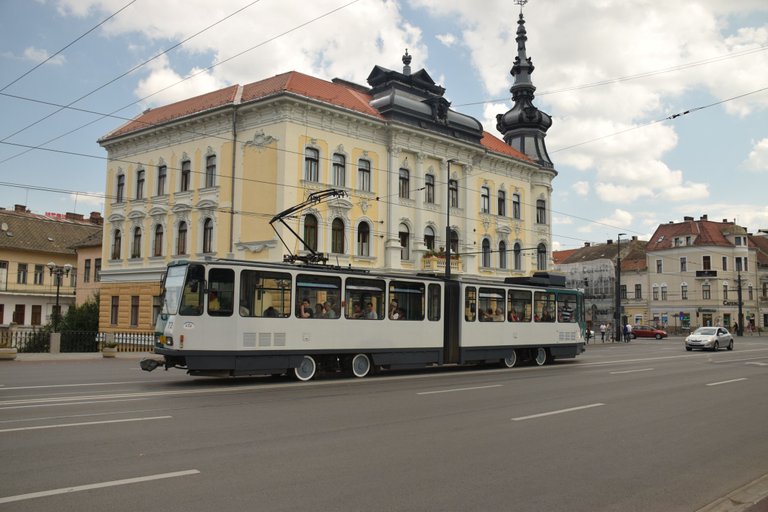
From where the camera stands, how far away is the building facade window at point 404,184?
39938mm

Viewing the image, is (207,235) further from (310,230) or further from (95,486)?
(95,486)

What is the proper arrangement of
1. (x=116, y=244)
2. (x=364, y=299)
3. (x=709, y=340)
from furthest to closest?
(x=116, y=244), (x=709, y=340), (x=364, y=299)

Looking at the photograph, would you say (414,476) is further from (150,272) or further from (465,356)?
(150,272)

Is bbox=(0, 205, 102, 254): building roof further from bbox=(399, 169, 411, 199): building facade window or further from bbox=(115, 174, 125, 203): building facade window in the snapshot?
bbox=(399, 169, 411, 199): building facade window

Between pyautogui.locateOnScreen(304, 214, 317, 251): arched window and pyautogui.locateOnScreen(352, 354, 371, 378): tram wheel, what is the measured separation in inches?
638

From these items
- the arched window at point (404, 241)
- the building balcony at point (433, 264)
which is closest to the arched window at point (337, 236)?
the arched window at point (404, 241)

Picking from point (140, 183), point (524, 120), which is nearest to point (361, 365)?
point (140, 183)

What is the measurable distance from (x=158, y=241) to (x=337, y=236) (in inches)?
448

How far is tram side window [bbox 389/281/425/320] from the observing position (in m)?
20.0

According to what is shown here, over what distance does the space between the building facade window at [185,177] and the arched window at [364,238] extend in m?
10.0

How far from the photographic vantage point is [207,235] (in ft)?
122

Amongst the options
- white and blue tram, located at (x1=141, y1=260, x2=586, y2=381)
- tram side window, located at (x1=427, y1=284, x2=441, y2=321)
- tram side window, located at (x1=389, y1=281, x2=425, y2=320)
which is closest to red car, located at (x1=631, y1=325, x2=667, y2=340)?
white and blue tram, located at (x1=141, y1=260, x2=586, y2=381)

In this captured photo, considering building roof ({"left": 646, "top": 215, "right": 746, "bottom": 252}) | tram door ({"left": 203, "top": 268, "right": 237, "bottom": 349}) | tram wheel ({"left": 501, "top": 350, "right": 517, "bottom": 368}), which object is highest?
building roof ({"left": 646, "top": 215, "right": 746, "bottom": 252})

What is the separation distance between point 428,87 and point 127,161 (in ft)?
63.7
